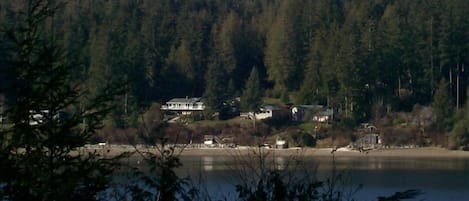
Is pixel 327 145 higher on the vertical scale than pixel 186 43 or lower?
lower

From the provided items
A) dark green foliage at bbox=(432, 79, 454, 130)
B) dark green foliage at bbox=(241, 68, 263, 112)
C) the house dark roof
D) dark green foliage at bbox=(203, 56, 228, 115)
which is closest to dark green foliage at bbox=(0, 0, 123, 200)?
dark green foliage at bbox=(432, 79, 454, 130)

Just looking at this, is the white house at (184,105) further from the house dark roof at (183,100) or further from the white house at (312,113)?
the white house at (312,113)

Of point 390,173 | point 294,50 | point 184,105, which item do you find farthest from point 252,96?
point 390,173

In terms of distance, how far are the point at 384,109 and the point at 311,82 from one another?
13.9 ft

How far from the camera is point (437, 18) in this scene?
45469 millimetres

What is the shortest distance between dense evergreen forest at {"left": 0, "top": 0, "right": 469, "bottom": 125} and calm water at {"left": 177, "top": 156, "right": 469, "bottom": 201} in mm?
5970

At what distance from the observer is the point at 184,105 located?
45.1 metres

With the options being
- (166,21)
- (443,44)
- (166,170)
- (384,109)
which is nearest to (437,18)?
(443,44)

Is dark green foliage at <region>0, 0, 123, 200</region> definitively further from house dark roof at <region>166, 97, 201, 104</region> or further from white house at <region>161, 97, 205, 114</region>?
house dark roof at <region>166, 97, 201, 104</region>

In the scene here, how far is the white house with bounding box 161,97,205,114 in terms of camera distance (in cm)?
4488

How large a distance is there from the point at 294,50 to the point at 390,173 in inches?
735

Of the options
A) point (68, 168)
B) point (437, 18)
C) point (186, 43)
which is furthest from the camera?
point (186, 43)

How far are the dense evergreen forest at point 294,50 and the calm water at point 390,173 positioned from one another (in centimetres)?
597

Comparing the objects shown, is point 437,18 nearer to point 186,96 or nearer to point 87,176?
point 186,96
